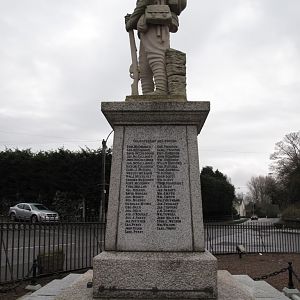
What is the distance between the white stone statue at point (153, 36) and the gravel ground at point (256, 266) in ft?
17.6

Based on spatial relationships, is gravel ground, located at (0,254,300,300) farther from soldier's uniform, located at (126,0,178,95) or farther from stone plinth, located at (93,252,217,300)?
soldier's uniform, located at (126,0,178,95)

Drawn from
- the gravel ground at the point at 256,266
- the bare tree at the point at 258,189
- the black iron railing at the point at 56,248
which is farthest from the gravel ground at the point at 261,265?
the bare tree at the point at 258,189

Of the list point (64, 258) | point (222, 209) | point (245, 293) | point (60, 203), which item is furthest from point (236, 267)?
point (222, 209)

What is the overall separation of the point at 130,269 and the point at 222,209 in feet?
170

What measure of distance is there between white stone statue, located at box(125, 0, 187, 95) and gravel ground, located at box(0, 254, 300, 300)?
17.6ft

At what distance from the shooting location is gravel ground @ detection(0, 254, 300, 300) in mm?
10617

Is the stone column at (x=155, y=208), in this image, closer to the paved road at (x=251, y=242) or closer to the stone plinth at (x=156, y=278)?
the stone plinth at (x=156, y=278)

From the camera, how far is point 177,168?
19.9 ft

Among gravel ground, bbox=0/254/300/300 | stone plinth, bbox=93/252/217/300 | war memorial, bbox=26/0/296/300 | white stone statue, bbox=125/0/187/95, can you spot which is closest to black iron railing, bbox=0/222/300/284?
gravel ground, bbox=0/254/300/300

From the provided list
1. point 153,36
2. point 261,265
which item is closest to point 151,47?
point 153,36

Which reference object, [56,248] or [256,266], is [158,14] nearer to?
[56,248]

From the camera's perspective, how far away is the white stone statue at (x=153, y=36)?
22.1 ft

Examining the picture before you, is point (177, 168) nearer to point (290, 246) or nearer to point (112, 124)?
point (112, 124)

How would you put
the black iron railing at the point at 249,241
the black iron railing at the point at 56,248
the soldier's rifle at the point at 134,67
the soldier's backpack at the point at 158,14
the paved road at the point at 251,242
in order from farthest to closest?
the paved road at the point at 251,242 → the black iron railing at the point at 249,241 → the black iron railing at the point at 56,248 → the soldier's rifle at the point at 134,67 → the soldier's backpack at the point at 158,14
